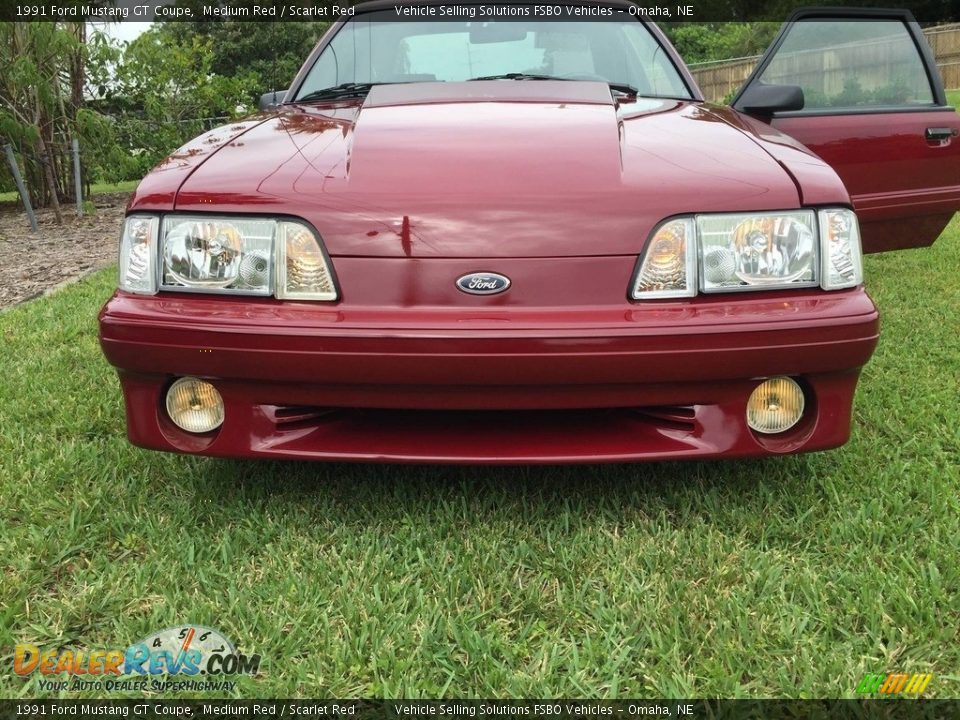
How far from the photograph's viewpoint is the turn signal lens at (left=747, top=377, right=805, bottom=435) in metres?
1.86

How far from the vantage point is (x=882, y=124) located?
3229 mm

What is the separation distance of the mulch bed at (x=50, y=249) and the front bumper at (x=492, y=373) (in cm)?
355

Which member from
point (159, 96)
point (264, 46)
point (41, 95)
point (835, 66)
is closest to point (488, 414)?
point (835, 66)

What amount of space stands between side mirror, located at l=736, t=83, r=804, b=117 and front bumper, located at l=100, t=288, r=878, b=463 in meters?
1.21

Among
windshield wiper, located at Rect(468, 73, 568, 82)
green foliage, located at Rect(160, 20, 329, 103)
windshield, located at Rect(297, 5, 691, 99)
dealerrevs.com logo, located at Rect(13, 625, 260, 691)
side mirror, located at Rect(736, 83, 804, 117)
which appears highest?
green foliage, located at Rect(160, 20, 329, 103)

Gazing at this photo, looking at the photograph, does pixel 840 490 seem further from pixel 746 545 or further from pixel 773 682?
pixel 773 682

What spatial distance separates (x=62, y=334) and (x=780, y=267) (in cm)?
322

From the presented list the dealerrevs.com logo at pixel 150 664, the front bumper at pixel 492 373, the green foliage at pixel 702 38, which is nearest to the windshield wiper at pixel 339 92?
the front bumper at pixel 492 373

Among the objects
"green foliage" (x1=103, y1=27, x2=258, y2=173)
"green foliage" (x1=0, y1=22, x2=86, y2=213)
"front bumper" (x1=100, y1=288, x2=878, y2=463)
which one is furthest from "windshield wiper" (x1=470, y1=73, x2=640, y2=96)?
"green foliage" (x1=103, y1=27, x2=258, y2=173)

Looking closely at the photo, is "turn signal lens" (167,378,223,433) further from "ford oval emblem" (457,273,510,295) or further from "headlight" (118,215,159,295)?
"ford oval emblem" (457,273,510,295)

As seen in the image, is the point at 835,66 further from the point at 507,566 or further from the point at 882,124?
the point at 507,566

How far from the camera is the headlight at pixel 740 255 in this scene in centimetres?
178

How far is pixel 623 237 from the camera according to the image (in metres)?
1.76

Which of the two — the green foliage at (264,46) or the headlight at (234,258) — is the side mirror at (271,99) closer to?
the headlight at (234,258)
